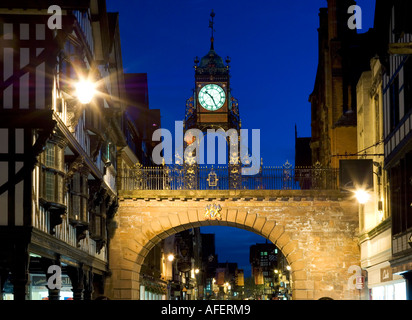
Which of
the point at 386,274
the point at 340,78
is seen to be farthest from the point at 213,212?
the point at 340,78

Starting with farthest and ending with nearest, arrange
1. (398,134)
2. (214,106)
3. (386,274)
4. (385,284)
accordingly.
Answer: (214,106), (385,284), (386,274), (398,134)

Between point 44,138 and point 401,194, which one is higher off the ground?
point 44,138

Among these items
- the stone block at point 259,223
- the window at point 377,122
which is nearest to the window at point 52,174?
the window at point 377,122

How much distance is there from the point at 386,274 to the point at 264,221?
356 inches

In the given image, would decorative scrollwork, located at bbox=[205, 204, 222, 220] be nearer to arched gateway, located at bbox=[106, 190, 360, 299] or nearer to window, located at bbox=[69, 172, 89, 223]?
arched gateway, located at bbox=[106, 190, 360, 299]

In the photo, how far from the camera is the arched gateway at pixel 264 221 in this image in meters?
32.4

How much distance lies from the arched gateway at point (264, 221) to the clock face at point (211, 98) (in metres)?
5.53

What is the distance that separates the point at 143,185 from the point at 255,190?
→ 5258 mm

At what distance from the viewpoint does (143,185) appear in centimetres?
3372

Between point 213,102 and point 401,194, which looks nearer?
point 401,194

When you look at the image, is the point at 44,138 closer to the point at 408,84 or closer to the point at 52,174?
the point at 52,174

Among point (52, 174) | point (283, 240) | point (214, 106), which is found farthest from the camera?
point (214, 106)

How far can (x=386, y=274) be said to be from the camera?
24297 millimetres

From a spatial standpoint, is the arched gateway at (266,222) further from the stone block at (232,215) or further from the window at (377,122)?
the window at (377,122)
